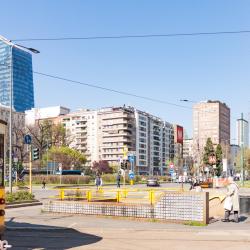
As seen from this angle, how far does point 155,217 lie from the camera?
18734 mm

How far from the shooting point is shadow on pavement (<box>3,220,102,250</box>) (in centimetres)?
1295

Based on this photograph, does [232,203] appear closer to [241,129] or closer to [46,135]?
[241,129]

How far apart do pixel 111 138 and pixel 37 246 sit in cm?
18269

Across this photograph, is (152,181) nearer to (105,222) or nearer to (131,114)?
(105,222)

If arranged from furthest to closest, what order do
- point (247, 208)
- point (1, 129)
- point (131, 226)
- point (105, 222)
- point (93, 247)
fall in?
point (247, 208), point (105, 222), point (131, 226), point (93, 247), point (1, 129)

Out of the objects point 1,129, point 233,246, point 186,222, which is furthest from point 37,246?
point 186,222

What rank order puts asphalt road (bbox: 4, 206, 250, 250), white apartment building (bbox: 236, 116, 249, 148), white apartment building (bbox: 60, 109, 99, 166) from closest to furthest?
asphalt road (bbox: 4, 206, 250, 250) < white apartment building (bbox: 236, 116, 249, 148) < white apartment building (bbox: 60, 109, 99, 166)

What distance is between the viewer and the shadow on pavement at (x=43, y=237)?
12.9 m

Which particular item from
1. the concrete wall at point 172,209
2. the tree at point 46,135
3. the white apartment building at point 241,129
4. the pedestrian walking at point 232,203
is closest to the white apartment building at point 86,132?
the white apartment building at point 241,129

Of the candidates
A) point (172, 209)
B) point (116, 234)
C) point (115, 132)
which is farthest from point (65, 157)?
point (116, 234)

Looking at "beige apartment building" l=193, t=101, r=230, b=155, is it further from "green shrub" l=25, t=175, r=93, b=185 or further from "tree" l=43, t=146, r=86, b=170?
"green shrub" l=25, t=175, r=93, b=185

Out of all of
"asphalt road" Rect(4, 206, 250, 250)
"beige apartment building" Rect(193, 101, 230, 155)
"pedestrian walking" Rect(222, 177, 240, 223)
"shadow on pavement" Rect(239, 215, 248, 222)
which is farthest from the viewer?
"beige apartment building" Rect(193, 101, 230, 155)

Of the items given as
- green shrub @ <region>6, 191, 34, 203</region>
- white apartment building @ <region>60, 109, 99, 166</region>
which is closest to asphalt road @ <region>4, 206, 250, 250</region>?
green shrub @ <region>6, 191, 34, 203</region>

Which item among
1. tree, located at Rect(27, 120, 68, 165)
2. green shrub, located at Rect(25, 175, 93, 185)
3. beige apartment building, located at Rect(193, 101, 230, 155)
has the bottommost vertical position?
green shrub, located at Rect(25, 175, 93, 185)
